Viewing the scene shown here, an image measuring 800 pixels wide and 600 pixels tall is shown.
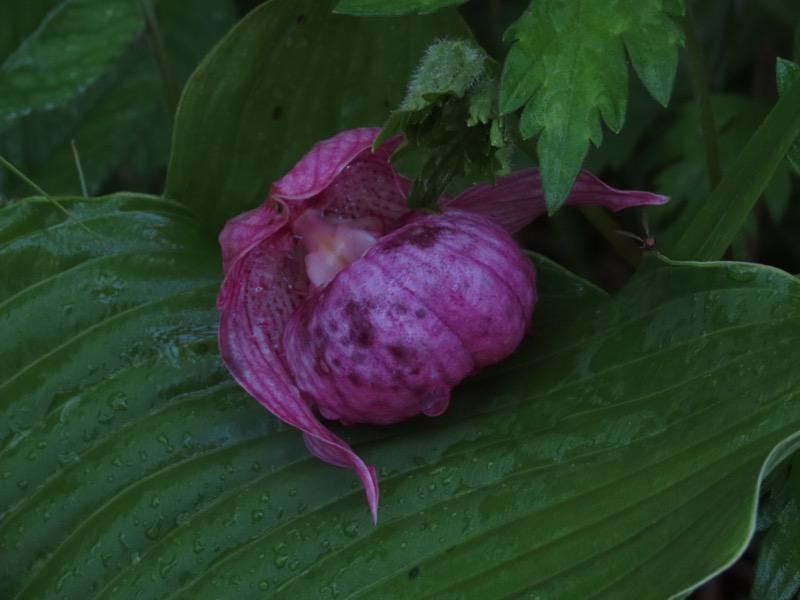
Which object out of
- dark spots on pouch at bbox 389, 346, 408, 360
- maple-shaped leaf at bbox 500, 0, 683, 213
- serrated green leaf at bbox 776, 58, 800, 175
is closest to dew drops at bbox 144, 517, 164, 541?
dark spots on pouch at bbox 389, 346, 408, 360

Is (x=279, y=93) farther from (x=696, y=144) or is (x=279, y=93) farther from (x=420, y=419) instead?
(x=696, y=144)

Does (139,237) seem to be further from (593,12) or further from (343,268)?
(593,12)

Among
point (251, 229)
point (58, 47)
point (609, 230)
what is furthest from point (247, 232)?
point (58, 47)

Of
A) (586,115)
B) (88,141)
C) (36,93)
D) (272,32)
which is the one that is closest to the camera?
(586,115)

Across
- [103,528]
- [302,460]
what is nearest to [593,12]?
[302,460]

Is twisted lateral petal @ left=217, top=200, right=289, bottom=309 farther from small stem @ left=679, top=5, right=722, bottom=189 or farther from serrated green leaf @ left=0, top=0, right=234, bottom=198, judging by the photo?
serrated green leaf @ left=0, top=0, right=234, bottom=198

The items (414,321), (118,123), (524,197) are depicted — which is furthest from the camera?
(118,123)
